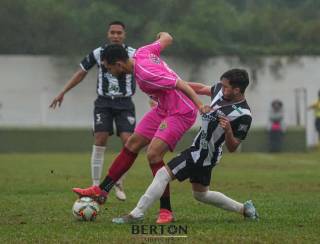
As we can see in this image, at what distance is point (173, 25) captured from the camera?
3841 centimetres

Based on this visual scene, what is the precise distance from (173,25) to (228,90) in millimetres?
30895

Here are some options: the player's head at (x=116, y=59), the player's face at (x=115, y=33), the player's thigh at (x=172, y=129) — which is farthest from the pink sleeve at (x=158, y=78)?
the player's face at (x=115, y=33)

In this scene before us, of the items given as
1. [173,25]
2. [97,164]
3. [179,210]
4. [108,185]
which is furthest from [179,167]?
[173,25]

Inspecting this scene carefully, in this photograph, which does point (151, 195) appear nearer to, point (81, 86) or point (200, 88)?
point (200, 88)

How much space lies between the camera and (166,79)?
801 cm

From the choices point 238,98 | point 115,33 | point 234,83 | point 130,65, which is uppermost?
point 115,33

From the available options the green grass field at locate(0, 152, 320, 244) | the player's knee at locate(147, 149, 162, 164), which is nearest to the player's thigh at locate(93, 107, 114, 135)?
the green grass field at locate(0, 152, 320, 244)

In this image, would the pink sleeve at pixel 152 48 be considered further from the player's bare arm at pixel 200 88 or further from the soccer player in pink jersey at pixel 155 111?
the player's bare arm at pixel 200 88

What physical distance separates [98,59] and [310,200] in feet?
9.49

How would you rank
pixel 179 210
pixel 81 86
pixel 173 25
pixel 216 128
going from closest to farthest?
pixel 216 128, pixel 179 210, pixel 81 86, pixel 173 25

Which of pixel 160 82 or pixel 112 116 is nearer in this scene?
pixel 160 82

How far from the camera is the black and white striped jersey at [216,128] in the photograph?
7.71 metres

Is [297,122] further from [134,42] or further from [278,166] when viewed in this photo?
[278,166]

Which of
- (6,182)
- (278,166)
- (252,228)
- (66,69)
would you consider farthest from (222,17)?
(252,228)
